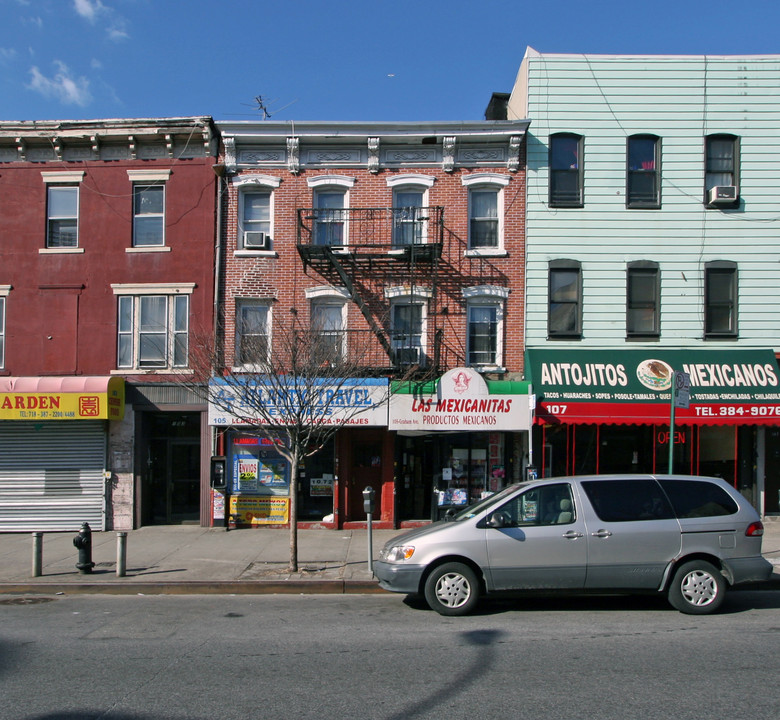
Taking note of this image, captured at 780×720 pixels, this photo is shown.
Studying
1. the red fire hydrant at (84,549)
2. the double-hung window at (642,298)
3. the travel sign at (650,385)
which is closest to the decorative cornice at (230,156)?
the travel sign at (650,385)

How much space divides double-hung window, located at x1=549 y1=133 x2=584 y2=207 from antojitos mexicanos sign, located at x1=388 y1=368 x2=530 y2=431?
4725 millimetres

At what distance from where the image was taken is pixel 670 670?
6141 mm

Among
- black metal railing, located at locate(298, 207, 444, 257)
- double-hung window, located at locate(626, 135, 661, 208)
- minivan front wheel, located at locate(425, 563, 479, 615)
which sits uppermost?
double-hung window, located at locate(626, 135, 661, 208)

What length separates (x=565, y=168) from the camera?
15.8 meters

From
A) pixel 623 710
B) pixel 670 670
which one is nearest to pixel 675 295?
pixel 670 670

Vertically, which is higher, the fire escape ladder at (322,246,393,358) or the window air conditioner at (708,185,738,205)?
the window air conditioner at (708,185,738,205)

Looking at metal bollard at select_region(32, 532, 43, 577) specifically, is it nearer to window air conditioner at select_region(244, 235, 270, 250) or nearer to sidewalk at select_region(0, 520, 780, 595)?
sidewalk at select_region(0, 520, 780, 595)

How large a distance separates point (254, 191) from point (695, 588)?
12166 mm

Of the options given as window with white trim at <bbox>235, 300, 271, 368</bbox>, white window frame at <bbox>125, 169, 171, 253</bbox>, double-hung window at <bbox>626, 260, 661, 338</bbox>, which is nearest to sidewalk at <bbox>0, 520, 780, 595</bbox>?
window with white trim at <bbox>235, 300, 271, 368</bbox>

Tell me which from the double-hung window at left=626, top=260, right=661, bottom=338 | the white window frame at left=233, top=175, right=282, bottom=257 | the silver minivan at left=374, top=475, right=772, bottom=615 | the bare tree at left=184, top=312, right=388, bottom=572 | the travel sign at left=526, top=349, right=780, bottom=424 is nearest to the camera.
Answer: the silver minivan at left=374, top=475, right=772, bottom=615

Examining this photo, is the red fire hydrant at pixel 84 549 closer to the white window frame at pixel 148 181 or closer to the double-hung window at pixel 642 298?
the white window frame at pixel 148 181

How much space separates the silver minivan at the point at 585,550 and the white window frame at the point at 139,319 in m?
9.07

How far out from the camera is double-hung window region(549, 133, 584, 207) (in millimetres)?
15742

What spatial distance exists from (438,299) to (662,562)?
8.54 metres
